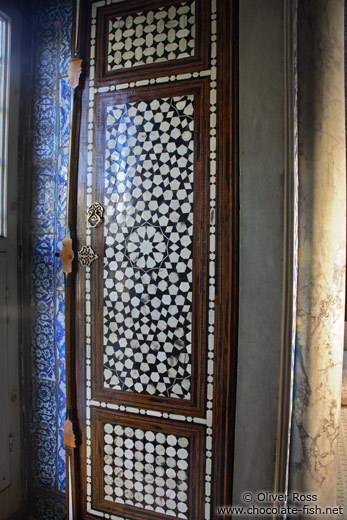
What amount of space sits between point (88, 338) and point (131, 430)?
0.47 meters

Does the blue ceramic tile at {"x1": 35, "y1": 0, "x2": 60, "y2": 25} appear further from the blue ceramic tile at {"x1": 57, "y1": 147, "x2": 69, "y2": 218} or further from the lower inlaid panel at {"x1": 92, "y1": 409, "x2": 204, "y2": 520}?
the lower inlaid panel at {"x1": 92, "y1": 409, "x2": 204, "y2": 520}

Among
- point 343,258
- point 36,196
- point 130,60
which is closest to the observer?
point 343,258

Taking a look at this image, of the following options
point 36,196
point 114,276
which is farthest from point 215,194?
point 36,196

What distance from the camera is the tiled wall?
Result: 1.77 m

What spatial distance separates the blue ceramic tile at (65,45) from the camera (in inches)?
68.9

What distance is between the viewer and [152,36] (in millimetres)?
1490

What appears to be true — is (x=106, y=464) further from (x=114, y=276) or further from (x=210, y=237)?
(x=210, y=237)

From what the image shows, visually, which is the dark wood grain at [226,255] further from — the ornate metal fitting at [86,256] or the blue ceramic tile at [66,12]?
the blue ceramic tile at [66,12]

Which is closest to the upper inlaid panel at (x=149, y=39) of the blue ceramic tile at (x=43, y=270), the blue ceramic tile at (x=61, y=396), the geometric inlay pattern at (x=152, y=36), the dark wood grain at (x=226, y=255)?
the geometric inlay pattern at (x=152, y=36)

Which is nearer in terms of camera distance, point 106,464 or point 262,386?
point 262,386

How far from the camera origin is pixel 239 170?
1.37 metres

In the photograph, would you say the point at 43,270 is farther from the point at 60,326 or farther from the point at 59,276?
the point at 60,326

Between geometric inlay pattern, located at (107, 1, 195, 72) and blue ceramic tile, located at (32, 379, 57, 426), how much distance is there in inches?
65.5

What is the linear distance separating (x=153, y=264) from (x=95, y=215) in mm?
374
